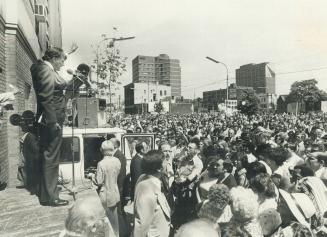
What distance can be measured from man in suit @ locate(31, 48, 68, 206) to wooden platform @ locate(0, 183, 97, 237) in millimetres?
257

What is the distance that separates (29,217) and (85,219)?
11.1ft

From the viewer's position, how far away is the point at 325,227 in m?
4.88

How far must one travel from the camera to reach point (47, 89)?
585 centimetres

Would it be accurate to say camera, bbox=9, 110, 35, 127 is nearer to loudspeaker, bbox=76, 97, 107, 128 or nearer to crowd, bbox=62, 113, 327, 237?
crowd, bbox=62, 113, 327, 237

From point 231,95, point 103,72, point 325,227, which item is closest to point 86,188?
point 325,227

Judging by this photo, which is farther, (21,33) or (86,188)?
(21,33)

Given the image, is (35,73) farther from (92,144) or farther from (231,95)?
(231,95)

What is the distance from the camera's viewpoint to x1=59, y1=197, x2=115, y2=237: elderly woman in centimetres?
258

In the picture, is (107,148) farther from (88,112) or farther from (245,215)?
(88,112)

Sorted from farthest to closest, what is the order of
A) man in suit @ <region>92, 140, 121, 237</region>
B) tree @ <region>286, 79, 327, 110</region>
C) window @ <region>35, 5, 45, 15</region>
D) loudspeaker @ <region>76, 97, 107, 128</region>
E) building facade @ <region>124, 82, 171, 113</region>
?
building facade @ <region>124, 82, 171, 113</region>, tree @ <region>286, 79, 327, 110</region>, window @ <region>35, 5, 45, 15</region>, loudspeaker @ <region>76, 97, 107, 128</region>, man in suit @ <region>92, 140, 121, 237</region>

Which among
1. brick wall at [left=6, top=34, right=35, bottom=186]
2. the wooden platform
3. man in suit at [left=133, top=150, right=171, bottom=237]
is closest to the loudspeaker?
brick wall at [left=6, top=34, right=35, bottom=186]

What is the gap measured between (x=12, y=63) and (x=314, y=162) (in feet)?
20.9

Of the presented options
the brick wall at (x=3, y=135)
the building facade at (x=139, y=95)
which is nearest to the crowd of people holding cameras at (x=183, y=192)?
the brick wall at (x=3, y=135)

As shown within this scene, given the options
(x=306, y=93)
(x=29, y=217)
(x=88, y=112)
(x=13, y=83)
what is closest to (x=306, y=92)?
(x=306, y=93)
